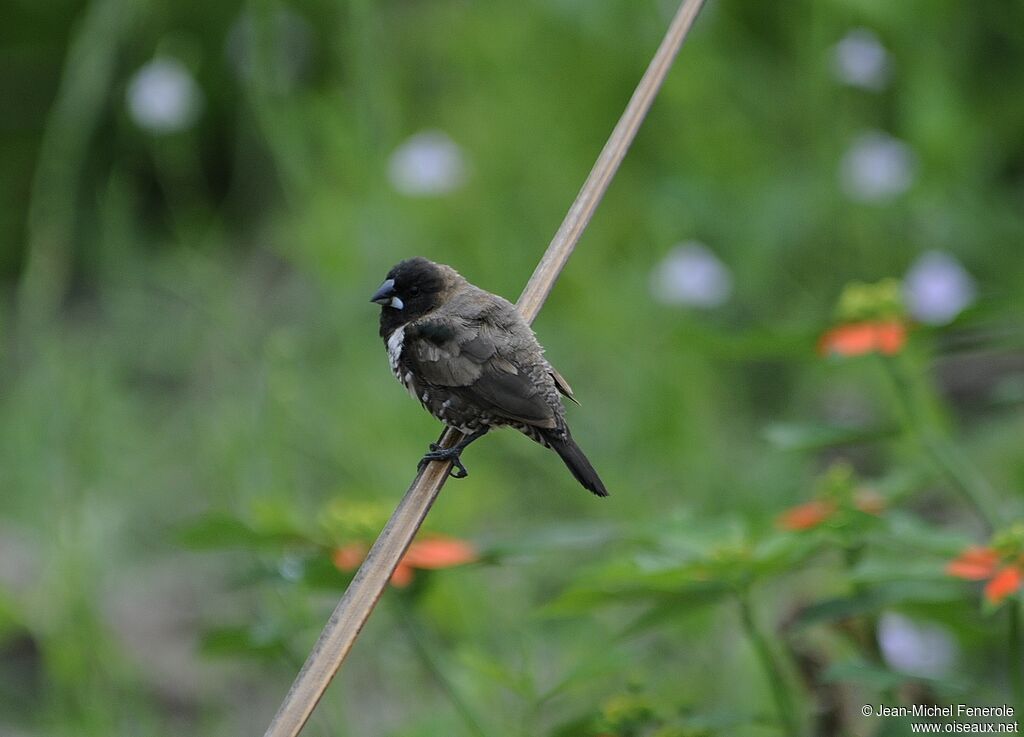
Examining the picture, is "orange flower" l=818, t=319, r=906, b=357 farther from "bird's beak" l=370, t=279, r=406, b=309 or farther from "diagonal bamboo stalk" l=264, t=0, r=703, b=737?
"bird's beak" l=370, t=279, r=406, b=309

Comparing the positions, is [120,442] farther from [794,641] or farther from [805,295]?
[794,641]

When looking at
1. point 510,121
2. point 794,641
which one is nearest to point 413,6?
point 510,121

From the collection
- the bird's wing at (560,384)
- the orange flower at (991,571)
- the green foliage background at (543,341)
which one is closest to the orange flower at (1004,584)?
the orange flower at (991,571)

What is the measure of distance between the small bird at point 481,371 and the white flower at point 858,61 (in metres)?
2.50

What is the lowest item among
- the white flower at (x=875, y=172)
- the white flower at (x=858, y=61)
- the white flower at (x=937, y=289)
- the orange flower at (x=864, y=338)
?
the orange flower at (x=864, y=338)

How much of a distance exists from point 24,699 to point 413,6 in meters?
4.40

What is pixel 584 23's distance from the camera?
5.00 metres

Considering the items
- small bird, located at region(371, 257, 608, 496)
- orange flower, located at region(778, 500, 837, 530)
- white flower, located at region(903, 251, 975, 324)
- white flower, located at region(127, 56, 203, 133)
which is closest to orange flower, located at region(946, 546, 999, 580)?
orange flower, located at region(778, 500, 837, 530)

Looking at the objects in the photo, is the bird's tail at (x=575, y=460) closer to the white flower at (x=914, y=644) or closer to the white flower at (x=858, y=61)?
the white flower at (x=914, y=644)

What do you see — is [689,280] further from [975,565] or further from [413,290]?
[975,565]

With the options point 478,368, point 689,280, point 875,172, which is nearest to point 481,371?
point 478,368

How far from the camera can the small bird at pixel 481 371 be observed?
6.97 feet

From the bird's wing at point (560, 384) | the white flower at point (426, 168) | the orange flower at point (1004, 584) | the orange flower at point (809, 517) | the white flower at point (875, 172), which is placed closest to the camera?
the orange flower at point (1004, 584)

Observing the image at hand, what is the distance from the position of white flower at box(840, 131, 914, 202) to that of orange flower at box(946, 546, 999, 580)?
107 inches
